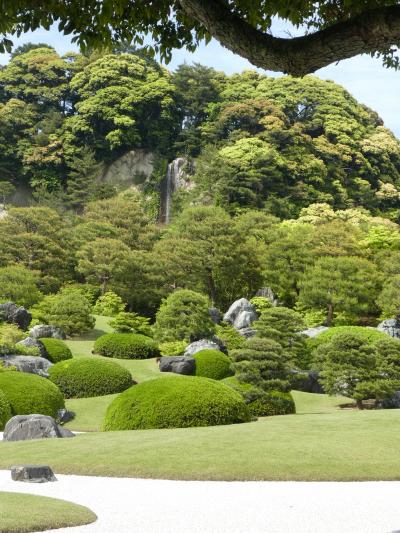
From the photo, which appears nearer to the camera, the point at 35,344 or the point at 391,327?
the point at 35,344

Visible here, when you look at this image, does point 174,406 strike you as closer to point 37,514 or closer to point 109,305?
point 37,514

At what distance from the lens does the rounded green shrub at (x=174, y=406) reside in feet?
40.3

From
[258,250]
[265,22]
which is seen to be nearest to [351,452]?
[265,22]

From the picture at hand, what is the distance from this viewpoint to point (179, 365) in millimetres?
21781

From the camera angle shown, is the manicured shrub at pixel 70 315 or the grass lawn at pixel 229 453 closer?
the grass lawn at pixel 229 453

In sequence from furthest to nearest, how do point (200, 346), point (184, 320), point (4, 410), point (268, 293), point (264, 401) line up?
point (268, 293), point (184, 320), point (200, 346), point (264, 401), point (4, 410)

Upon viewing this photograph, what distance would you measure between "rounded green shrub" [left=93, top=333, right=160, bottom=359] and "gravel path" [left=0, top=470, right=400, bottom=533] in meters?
15.7

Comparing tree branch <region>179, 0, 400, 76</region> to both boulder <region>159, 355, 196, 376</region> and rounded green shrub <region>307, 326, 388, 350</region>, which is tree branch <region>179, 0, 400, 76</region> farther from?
rounded green shrub <region>307, 326, 388, 350</region>

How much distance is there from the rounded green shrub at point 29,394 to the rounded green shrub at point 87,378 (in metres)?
2.65

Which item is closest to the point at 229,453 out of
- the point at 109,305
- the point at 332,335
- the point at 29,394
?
the point at 29,394

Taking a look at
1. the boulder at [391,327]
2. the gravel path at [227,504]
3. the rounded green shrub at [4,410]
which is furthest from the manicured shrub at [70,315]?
the gravel path at [227,504]

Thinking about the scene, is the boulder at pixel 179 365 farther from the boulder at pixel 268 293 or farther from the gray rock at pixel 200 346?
the boulder at pixel 268 293

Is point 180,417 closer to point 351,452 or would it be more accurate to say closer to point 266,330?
point 351,452

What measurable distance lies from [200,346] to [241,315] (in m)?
6.58
